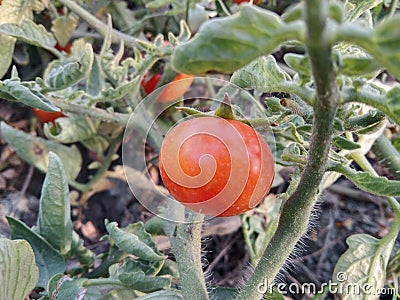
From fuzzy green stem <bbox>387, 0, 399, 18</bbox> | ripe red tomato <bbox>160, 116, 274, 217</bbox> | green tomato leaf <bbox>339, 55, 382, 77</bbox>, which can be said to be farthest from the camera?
fuzzy green stem <bbox>387, 0, 399, 18</bbox>

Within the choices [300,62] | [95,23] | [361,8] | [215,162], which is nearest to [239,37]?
[300,62]

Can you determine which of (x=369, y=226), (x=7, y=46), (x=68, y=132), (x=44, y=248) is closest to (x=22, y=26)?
(x=7, y=46)

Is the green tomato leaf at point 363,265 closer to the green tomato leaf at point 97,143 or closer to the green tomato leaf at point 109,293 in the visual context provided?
the green tomato leaf at point 109,293

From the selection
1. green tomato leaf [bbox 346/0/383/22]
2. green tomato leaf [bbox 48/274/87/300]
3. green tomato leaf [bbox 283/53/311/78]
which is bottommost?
green tomato leaf [bbox 48/274/87/300]

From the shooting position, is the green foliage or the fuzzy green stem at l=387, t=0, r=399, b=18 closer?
the green foliage

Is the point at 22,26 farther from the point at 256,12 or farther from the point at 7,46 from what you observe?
the point at 256,12

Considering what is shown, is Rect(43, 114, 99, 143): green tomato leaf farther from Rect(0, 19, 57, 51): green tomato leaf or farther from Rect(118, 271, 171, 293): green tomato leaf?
Rect(118, 271, 171, 293): green tomato leaf

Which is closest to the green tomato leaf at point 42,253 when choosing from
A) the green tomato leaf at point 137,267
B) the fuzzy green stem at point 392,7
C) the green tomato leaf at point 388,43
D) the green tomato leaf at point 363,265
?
the green tomato leaf at point 137,267

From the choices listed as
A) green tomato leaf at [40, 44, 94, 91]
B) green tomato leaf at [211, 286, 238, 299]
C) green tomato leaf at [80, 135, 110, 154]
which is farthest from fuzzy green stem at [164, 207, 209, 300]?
green tomato leaf at [80, 135, 110, 154]
